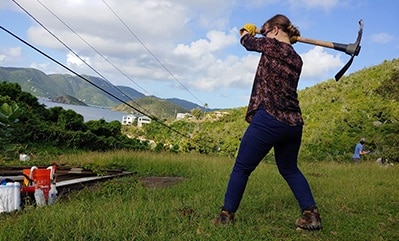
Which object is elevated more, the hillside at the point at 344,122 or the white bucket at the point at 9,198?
the hillside at the point at 344,122

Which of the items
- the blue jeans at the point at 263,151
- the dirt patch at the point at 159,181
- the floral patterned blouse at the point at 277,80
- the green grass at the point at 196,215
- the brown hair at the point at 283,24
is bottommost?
the dirt patch at the point at 159,181

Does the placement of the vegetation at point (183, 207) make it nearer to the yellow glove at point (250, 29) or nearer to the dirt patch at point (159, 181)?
the dirt patch at point (159, 181)

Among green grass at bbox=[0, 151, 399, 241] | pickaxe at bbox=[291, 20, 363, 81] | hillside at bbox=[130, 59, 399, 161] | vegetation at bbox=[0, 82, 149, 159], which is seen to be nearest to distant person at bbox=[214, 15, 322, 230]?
green grass at bbox=[0, 151, 399, 241]

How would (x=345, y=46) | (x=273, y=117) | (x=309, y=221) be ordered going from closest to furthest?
(x=273, y=117), (x=309, y=221), (x=345, y=46)

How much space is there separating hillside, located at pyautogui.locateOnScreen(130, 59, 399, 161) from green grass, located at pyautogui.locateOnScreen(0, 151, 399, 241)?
11.0 meters

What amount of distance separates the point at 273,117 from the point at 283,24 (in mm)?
931

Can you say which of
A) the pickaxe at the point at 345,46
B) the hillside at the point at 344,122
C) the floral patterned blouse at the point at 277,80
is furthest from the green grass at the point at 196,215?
the hillside at the point at 344,122

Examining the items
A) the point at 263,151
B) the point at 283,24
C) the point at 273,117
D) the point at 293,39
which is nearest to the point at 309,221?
the point at 263,151

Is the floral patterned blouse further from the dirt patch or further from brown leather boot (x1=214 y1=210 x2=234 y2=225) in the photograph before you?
the dirt patch

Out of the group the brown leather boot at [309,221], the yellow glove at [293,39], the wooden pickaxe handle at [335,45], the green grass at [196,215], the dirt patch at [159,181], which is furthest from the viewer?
the dirt patch at [159,181]

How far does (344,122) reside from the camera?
27516 mm

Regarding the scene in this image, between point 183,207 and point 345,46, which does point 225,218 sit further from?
point 345,46

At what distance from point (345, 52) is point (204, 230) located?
235 centimetres

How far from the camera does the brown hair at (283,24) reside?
3906 millimetres
